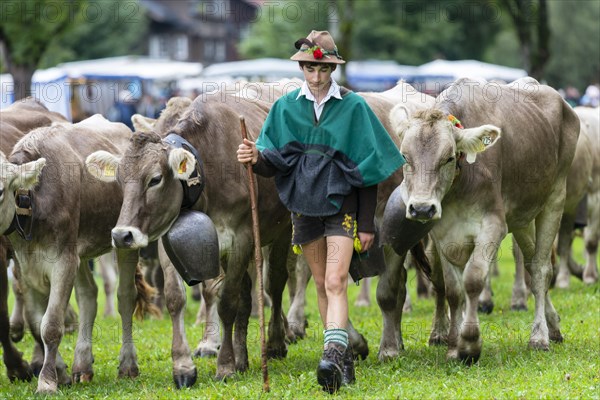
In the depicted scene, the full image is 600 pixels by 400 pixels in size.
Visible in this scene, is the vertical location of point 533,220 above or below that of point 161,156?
below

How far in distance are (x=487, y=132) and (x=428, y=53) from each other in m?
59.1

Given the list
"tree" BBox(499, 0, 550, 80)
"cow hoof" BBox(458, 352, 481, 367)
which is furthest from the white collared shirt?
"tree" BBox(499, 0, 550, 80)

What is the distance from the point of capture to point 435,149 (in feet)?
28.3

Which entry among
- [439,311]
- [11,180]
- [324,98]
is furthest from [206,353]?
[324,98]

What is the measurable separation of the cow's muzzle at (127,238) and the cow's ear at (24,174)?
2.81 feet

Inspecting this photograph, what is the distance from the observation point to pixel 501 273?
18.0m

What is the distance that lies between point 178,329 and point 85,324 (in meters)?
1.60

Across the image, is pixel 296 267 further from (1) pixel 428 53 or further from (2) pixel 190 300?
(1) pixel 428 53

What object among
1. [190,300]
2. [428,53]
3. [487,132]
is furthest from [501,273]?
[428,53]

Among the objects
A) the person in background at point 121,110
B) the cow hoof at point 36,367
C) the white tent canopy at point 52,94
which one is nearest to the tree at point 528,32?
the white tent canopy at point 52,94

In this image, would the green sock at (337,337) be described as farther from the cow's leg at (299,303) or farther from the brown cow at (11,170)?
the cow's leg at (299,303)

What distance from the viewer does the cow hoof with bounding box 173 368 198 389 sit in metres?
8.62

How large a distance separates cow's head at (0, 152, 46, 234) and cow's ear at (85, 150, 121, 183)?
1.25 feet

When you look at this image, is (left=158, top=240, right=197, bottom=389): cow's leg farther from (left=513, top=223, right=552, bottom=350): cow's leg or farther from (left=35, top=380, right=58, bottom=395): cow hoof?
(left=513, top=223, right=552, bottom=350): cow's leg
